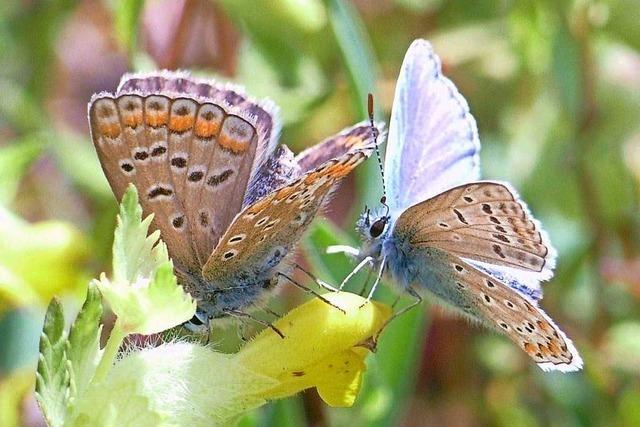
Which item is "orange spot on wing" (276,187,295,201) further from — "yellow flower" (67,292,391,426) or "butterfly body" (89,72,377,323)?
"yellow flower" (67,292,391,426)

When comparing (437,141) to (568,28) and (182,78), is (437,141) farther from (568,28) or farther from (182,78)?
(568,28)

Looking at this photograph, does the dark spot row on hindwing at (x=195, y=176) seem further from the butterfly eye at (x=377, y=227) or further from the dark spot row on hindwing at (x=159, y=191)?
the butterfly eye at (x=377, y=227)

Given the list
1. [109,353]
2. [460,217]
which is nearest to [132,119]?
[109,353]

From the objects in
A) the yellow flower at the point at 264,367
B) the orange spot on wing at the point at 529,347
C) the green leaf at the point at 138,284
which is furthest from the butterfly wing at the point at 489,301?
the green leaf at the point at 138,284

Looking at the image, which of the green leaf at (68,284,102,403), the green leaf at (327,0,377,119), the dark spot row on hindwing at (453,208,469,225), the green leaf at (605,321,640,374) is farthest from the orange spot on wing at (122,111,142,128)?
the green leaf at (605,321,640,374)

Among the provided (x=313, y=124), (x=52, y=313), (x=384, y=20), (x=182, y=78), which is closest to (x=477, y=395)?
(x=313, y=124)

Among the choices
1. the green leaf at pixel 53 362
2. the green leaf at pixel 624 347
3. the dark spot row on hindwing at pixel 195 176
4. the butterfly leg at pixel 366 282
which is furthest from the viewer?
the green leaf at pixel 624 347

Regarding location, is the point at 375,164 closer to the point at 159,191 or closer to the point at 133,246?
the point at 159,191
